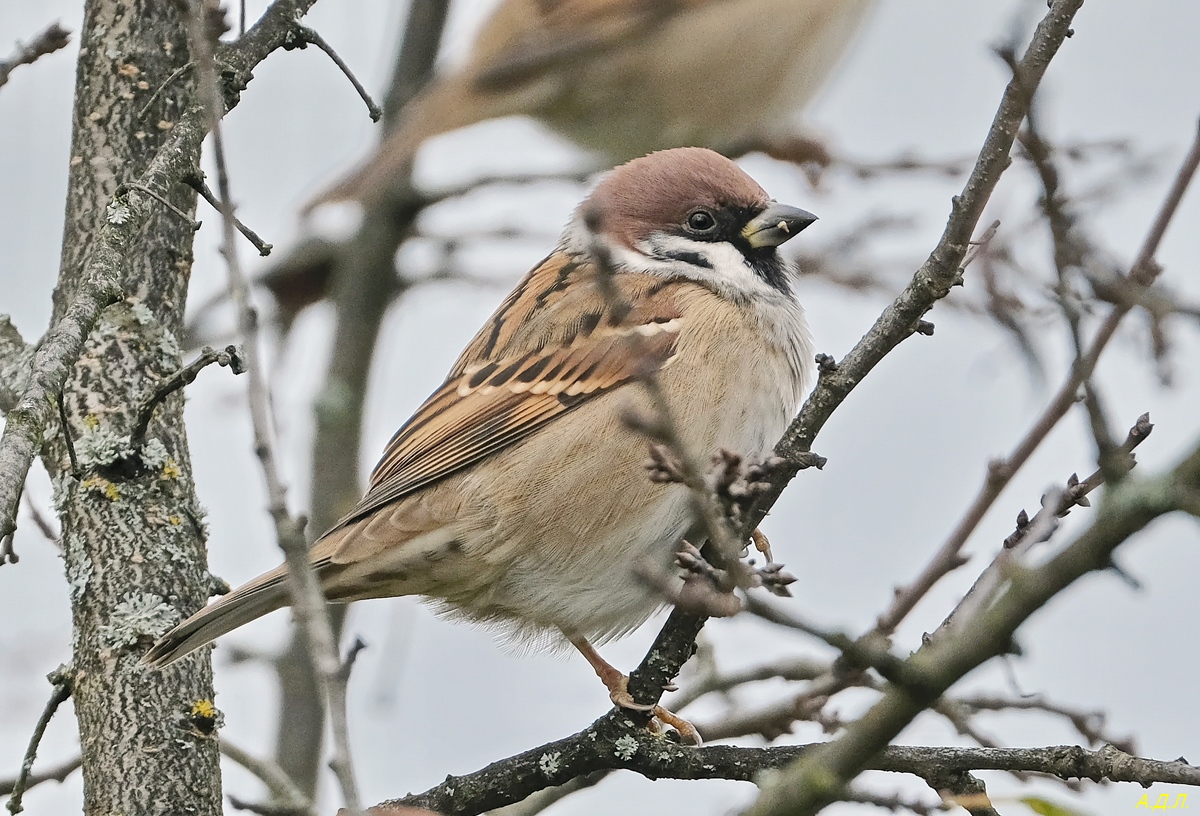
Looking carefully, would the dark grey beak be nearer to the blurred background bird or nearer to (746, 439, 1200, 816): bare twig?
the blurred background bird

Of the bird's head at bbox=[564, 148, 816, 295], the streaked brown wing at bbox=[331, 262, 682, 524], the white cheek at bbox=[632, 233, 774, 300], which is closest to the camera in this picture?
the streaked brown wing at bbox=[331, 262, 682, 524]

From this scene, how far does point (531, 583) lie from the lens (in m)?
4.33

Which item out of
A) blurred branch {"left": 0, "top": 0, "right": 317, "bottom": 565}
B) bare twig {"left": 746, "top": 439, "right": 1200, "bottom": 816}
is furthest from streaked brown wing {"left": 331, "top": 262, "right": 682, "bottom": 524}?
bare twig {"left": 746, "top": 439, "right": 1200, "bottom": 816}

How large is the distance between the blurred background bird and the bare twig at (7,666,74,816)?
2.61 metres

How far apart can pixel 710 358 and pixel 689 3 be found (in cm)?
285

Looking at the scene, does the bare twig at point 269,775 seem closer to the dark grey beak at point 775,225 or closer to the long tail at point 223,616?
the long tail at point 223,616

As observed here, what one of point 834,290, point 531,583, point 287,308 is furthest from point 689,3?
point 531,583

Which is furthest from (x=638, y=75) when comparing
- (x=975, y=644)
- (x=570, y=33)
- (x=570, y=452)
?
(x=975, y=644)

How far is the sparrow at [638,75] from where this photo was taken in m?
6.48

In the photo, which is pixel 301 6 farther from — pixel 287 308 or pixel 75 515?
pixel 287 308

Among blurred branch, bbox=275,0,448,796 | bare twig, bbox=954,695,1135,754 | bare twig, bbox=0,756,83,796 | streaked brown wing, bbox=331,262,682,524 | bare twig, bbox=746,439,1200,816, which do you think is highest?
blurred branch, bbox=275,0,448,796

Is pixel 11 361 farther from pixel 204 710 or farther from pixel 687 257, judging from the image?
pixel 687 257

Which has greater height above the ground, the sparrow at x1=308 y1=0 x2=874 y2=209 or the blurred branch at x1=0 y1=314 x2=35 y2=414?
the sparrow at x1=308 y1=0 x2=874 y2=209

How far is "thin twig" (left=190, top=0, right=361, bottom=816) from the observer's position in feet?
6.79
